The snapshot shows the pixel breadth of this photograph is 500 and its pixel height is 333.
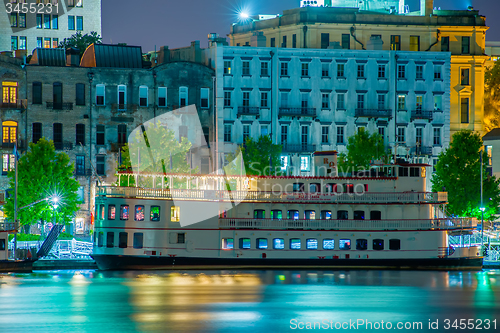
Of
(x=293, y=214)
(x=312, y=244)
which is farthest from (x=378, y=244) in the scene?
(x=293, y=214)

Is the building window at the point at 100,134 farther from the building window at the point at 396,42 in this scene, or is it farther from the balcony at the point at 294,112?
the building window at the point at 396,42

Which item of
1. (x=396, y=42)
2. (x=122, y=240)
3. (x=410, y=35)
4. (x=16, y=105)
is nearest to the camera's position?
(x=122, y=240)

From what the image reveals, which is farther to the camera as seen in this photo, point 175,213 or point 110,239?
point 175,213

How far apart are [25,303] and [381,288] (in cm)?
1950

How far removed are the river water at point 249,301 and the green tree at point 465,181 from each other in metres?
15.0

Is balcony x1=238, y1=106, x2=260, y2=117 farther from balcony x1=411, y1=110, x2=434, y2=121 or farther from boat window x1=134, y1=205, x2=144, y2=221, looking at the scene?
boat window x1=134, y1=205, x2=144, y2=221

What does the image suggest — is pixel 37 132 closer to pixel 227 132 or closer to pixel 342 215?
pixel 227 132

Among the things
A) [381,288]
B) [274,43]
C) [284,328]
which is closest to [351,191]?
[381,288]

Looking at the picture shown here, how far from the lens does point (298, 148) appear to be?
73500 mm

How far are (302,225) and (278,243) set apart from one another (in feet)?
6.23

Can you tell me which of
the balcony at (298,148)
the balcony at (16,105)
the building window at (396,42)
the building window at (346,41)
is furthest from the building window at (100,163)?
the building window at (396,42)

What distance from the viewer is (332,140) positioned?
7469cm

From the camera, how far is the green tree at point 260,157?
67125mm

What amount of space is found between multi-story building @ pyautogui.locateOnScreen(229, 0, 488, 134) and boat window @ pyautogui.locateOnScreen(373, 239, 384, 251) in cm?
2982
